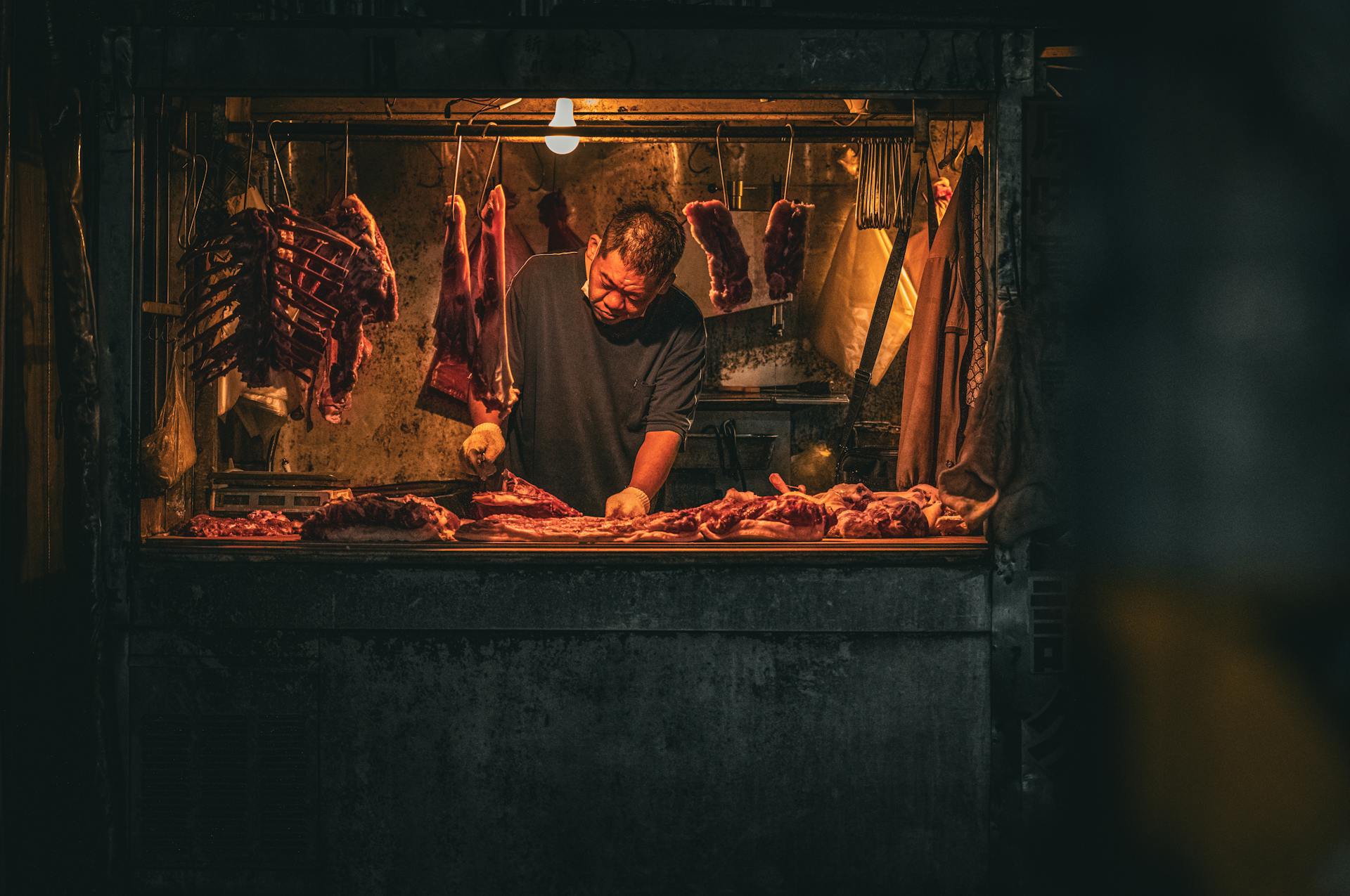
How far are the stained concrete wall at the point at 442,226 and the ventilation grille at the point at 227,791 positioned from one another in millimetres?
3705

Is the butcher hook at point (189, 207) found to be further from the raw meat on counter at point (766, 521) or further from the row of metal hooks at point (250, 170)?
the raw meat on counter at point (766, 521)

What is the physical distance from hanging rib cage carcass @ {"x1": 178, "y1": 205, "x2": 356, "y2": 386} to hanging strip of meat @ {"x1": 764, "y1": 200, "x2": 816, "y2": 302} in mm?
2397

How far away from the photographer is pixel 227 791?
12.3 feet

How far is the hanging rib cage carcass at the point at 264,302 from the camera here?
450cm

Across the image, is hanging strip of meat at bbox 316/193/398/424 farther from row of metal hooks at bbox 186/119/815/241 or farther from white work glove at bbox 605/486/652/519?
white work glove at bbox 605/486/652/519

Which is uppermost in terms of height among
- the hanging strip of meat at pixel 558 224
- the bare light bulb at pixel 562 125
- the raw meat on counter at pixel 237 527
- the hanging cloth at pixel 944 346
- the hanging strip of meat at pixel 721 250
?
the bare light bulb at pixel 562 125

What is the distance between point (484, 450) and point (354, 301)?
950mm

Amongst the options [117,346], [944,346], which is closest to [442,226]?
[117,346]

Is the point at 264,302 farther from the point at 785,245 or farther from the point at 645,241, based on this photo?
the point at 785,245

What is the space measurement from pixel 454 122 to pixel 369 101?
0.70m

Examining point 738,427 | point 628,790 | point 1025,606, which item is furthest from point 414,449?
point 1025,606

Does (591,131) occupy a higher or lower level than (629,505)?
higher

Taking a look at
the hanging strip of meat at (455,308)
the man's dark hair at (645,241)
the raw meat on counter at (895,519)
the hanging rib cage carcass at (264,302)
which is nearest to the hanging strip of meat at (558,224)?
the man's dark hair at (645,241)

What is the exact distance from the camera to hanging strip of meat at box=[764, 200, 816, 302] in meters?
5.69
